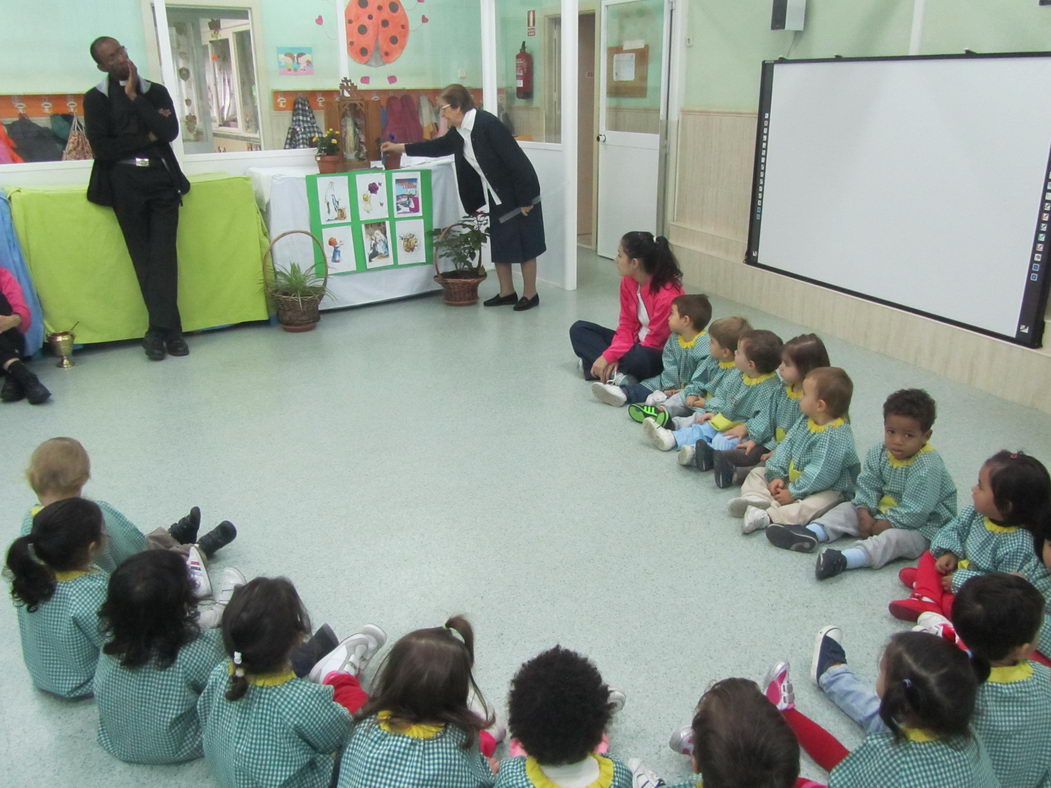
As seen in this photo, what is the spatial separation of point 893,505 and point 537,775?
1575 mm

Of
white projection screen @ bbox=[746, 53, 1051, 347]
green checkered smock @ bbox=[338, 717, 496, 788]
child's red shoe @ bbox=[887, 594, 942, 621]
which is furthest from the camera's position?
white projection screen @ bbox=[746, 53, 1051, 347]

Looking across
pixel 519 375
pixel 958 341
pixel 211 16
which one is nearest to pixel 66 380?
pixel 519 375

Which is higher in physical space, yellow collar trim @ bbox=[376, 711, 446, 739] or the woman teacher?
the woman teacher

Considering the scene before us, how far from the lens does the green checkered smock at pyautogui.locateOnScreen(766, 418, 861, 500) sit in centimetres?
254

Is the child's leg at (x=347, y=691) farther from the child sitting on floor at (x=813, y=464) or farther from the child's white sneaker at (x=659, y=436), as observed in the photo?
the child's white sneaker at (x=659, y=436)

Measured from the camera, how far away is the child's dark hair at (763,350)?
2924mm

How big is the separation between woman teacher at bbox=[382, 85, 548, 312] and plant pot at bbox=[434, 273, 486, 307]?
0.40ft

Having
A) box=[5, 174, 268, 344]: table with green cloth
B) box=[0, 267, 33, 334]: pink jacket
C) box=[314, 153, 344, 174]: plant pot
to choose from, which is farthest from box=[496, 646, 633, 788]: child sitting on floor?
box=[314, 153, 344, 174]: plant pot

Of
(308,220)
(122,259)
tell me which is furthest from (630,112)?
(122,259)

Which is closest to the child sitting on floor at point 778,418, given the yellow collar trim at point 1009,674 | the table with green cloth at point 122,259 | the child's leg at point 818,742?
the child's leg at point 818,742

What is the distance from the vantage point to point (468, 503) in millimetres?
2824

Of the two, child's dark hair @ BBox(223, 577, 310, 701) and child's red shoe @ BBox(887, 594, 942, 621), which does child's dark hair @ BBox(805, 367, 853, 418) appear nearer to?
child's red shoe @ BBox(887, 594, 942, 621)

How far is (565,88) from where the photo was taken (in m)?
5.12

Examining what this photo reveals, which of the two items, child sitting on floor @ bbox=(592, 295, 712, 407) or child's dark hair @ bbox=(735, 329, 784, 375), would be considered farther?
child sitting on floor @ bbox=(592, 295, 712, 407)
